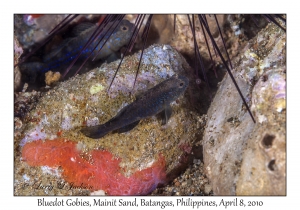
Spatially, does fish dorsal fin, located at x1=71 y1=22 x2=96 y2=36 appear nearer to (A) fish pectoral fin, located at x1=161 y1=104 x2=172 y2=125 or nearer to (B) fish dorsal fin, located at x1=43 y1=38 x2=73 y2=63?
(B) fish dorsal fin, located at x1=43 y1=38 x2=73 y2=63

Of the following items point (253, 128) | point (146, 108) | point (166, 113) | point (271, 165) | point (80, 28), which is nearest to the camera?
point (271, 165)

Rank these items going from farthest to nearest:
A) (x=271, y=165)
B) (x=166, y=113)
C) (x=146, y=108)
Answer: (x=166, y=113), (x=146, y=108), (x=271, y=165)

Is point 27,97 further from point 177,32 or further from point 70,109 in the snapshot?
point 177,32

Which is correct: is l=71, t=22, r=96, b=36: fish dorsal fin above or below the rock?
above

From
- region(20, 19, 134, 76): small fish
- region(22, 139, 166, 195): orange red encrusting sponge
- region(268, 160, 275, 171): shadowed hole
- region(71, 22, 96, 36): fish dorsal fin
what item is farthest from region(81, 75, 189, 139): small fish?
region(71, 22, 96, 36): fish dorsal fin

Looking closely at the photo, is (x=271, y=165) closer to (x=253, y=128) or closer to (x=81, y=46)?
(x=253, y=128)

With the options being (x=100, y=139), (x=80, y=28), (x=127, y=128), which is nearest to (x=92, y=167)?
(x=100, y=139)
